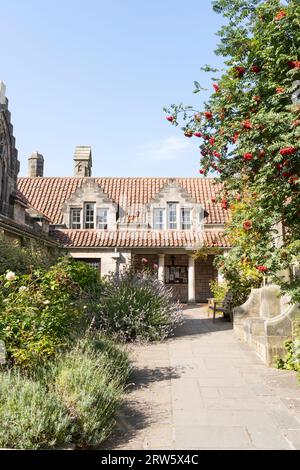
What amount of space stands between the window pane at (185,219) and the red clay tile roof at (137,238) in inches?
15.5

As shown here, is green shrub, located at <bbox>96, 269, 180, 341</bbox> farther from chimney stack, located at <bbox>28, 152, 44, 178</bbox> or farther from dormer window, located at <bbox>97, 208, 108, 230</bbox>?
chimney stack, located at <bbox>28, 152, 44, 178</bbox>

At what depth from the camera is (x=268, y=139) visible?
18.5 feet

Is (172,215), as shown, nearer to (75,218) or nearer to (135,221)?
(135,221)

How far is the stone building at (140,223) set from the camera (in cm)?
2178

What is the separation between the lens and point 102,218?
76.7ft

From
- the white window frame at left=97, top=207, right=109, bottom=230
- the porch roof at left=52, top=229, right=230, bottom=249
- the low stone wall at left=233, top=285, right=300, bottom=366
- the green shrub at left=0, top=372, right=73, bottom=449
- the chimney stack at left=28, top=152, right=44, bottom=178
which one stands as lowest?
the green shrub at left=0, top=372, right=73, bottom=449

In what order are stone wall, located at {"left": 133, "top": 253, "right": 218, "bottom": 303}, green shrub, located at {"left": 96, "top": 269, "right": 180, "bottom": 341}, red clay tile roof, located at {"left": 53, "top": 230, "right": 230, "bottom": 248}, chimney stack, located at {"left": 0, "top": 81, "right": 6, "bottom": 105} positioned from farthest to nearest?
stone wall, located at {"left": 133, "top": 253, "right": 218, "bottom": 303}
red clay tile roof, located at {"left": 53, "top": 230, "right": 230, "bottom": 248}
chimney stack, located at {"left": 0, "top": 81, "right": 6, "bottom": 105}
green shrub, located at {"left": 96, "top": 269, "right": 180, "bottom": 341}

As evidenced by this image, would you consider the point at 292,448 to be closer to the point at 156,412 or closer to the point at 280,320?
the point at 156,412

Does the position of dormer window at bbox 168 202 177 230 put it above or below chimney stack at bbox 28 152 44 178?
below

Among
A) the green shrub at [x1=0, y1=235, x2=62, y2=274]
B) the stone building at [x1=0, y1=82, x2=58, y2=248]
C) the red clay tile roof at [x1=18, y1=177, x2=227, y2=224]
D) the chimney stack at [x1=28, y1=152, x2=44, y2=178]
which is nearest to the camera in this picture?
the green shrub at [x1=0, y1=235, x2=62, y2=274]

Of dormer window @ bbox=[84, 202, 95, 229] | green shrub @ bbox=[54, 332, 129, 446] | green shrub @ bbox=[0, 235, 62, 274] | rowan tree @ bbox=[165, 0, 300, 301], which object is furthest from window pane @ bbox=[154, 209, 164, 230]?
green shrub @ bbox=[54, 332, 129, 446]

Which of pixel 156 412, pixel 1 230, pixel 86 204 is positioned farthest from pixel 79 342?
pixel 86 204

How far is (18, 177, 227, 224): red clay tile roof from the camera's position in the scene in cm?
2364

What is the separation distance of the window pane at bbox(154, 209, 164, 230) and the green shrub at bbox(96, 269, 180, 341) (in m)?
12.6
